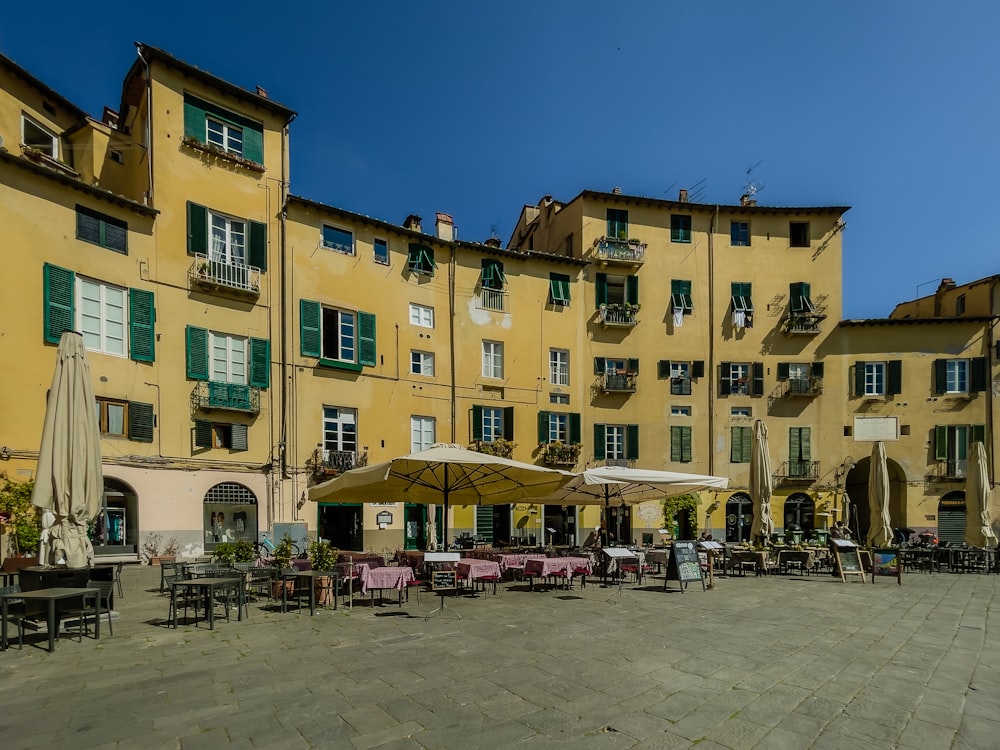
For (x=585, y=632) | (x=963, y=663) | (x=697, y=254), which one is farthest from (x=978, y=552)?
(x=697, y=254)

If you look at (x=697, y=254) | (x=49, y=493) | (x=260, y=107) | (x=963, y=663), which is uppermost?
(x=260, y=107)

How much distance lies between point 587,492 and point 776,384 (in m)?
18.1

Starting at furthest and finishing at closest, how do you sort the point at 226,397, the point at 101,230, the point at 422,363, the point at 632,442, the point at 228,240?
the point at 632,442 < the point at 422,363 < the point at 228,240 < the point at 226,397 < the point at 101,230

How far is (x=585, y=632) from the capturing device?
27.6 feet

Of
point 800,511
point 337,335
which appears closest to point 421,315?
point 337,335

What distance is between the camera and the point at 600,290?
28953mm

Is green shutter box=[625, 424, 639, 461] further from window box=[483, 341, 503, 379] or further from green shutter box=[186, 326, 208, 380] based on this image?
green shutter box=[186, 326, 208, 380]

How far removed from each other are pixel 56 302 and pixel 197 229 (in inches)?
187

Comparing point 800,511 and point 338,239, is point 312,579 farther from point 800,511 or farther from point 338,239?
point 800,511

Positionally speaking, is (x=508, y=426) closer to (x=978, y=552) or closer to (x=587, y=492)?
(x=587, y=492)

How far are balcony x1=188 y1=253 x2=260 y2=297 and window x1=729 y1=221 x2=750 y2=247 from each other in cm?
2180

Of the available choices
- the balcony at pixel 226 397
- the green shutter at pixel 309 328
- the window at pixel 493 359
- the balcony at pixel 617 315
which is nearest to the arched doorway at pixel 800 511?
the balcony at pixel 617 315

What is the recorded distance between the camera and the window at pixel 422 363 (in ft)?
80.7

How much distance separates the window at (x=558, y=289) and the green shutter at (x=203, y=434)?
14.9 metres
